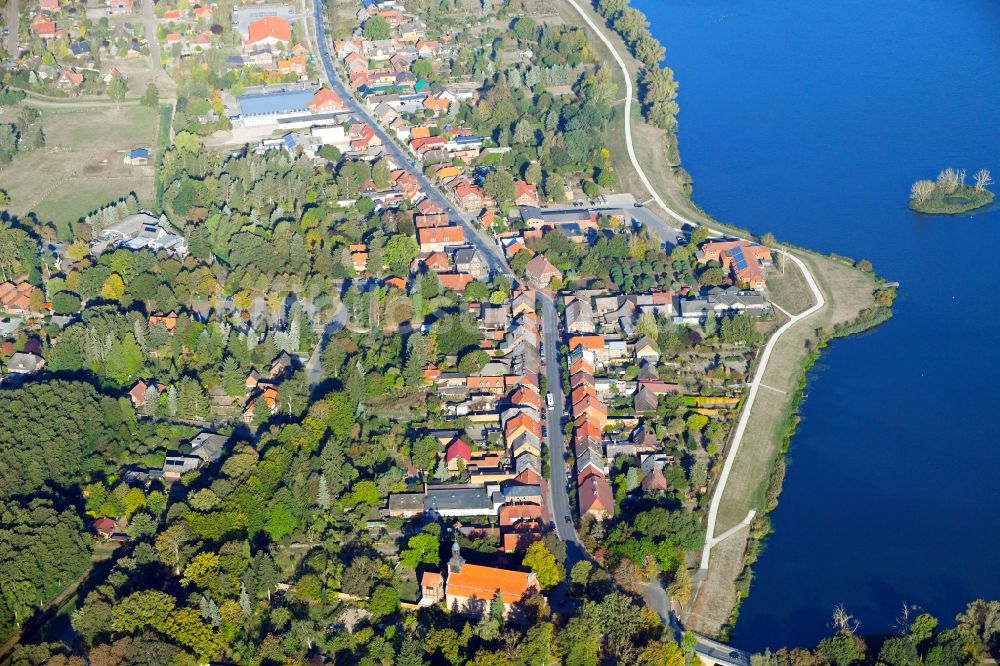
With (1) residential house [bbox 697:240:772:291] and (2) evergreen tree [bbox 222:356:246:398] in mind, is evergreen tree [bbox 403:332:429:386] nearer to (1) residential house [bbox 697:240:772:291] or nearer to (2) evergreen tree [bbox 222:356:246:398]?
(2) evergreen tree [bbox 222:356:246:398]

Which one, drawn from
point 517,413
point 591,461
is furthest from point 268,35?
point 591,461

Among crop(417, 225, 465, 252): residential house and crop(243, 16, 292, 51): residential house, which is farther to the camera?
crop(243, 16, 292, 51): residential house

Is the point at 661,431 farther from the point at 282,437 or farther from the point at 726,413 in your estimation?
the point at 282,437

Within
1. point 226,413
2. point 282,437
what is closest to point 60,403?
point 226,413

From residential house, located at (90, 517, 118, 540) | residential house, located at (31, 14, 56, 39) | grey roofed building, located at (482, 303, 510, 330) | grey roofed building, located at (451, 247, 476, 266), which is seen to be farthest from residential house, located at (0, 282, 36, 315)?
residential house, located at (31, 14, 56, 39)

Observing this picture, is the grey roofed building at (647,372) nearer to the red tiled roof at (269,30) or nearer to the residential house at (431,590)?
the residential house at (431,590)

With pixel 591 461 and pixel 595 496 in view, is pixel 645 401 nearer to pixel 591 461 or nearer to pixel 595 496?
pixel 591 461

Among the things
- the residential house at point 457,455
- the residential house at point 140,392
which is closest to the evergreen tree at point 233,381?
the residential house at point 140,392
